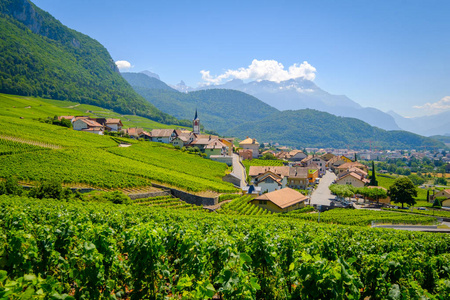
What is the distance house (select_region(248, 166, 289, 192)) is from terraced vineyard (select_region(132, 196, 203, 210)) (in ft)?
99.6

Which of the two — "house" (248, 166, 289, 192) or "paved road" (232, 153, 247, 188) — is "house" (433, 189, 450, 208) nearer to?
"house" (248, 166, 289, 192)

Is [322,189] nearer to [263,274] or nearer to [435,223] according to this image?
[435,223]

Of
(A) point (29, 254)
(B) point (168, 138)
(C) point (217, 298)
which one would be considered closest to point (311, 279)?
(C) point (217, 298)

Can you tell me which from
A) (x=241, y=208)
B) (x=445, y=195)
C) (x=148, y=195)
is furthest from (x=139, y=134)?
(x=445, y=195)

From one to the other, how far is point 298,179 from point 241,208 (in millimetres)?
41485

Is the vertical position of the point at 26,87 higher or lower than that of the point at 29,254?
higher

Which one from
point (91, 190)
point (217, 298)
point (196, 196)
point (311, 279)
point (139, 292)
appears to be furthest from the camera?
point (196, 196)

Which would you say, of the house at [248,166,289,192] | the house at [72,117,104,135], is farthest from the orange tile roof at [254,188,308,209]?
the house at [72,117,104,135]

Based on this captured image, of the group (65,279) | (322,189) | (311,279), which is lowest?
(322,189)

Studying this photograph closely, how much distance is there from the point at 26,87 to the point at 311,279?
204506mm

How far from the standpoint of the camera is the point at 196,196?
43.4 m

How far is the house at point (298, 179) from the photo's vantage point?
80438 millimetres

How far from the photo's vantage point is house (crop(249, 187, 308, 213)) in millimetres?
49781

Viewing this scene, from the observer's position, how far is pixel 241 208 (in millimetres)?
43938
